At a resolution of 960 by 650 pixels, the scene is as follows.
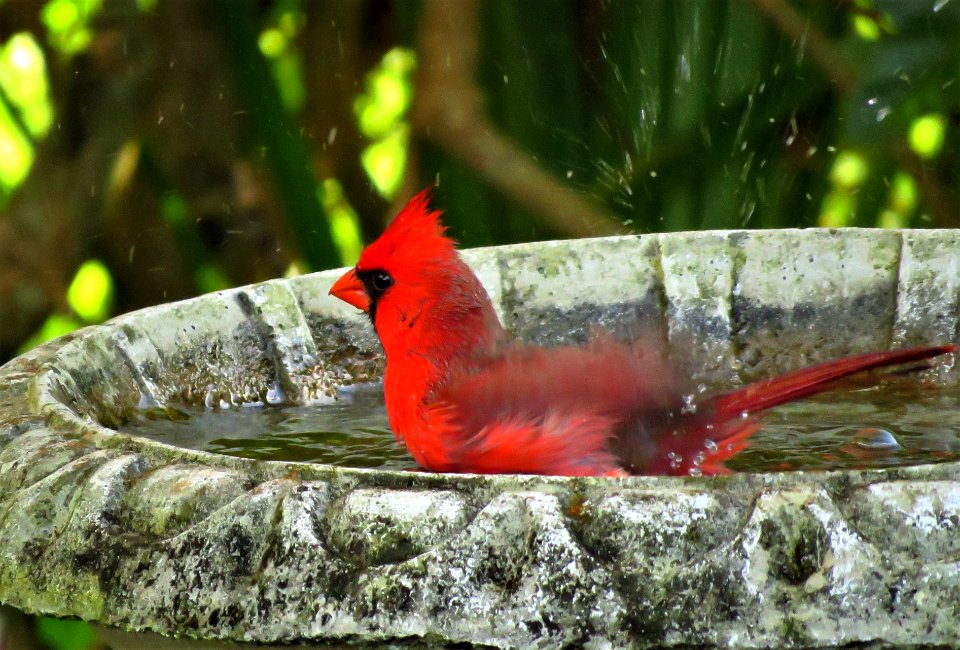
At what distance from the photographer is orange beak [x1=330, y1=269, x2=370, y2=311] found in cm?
184

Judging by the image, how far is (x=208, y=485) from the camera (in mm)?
1124

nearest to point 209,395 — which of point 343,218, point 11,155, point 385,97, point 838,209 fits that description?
point 11,155

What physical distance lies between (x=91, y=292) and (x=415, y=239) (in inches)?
85.5

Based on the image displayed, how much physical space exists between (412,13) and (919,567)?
112 inches

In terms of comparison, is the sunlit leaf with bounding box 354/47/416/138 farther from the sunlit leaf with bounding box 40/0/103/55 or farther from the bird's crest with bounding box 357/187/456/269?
the bird's crest with bounding box 357/187/456/269

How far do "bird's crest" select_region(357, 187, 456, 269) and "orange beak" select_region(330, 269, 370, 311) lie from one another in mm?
51

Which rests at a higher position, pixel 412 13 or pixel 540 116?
pixel 412 13

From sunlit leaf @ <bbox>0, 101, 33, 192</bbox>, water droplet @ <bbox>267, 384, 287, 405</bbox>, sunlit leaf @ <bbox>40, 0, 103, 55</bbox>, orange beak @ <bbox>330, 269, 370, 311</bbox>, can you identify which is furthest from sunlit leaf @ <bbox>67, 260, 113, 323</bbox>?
orange beak @ <bbox>330, 269, 370, 311</bbox>

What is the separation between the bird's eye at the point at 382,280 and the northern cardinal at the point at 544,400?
62 mm

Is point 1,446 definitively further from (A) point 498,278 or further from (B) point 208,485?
(A) point 498,278

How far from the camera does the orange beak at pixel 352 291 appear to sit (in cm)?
184

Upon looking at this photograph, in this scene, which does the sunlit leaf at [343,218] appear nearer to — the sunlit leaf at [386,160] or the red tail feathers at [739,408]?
the sunlit leaf at [386,160]

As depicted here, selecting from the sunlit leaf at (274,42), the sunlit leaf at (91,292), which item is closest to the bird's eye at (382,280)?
the sunlit leaf at (91,292)

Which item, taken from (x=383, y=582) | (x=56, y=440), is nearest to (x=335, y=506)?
(x=383, y=582)
